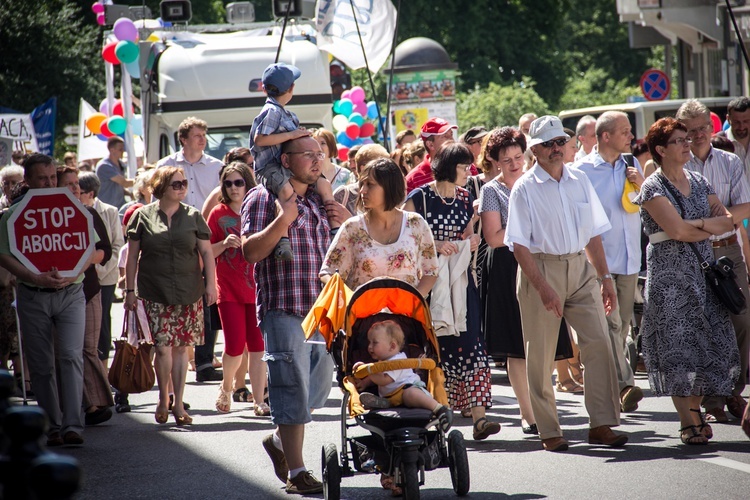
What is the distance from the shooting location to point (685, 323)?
7.76m

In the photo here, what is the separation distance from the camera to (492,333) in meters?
8.76

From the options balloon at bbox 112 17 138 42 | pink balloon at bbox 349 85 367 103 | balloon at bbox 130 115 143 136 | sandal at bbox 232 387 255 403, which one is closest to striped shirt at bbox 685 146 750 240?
sandal at bbox 232 387 255 403

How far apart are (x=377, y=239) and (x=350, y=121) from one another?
543 inches

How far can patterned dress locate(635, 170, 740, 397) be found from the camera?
7.71 metres

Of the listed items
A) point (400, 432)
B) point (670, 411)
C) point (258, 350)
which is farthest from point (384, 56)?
point (400, 432)

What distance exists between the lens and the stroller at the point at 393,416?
6.09 metres

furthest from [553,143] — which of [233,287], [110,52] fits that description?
[110,52]

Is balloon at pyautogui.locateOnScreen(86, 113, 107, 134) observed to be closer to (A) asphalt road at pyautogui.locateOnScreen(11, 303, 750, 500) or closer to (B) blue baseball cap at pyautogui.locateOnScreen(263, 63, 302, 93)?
(A) asphalt road at pyautogui.locateOnScreen(11, 303, 750, 500)

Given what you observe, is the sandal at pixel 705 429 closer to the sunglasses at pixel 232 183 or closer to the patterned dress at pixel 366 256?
the patterned dress at pixel 366 256

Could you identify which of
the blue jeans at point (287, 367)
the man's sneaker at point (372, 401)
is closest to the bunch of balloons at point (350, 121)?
the blue jeans at point (287, 367)

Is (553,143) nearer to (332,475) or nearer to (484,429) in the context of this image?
(484,429)

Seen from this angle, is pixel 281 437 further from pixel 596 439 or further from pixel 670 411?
pixel 670 411

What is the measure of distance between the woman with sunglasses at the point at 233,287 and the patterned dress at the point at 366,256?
3313 millimetres

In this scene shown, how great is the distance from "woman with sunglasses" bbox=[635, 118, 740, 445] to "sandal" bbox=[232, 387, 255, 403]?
403 centimetres
